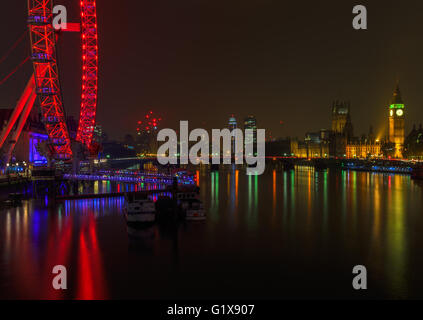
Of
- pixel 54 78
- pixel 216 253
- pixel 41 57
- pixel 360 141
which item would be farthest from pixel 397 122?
pixel 216 253

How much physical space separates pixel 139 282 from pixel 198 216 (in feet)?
30.7

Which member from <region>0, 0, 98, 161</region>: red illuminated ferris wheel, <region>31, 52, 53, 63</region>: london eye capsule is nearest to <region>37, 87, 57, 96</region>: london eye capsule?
<region>0, 0, 98, 161</region>: red illuminated ferris wheel

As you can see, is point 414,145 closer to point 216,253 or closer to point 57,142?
point 57,142

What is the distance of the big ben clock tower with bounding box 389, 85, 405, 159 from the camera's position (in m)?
94.4

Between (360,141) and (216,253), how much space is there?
93654 mm

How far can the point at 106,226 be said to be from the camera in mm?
20859

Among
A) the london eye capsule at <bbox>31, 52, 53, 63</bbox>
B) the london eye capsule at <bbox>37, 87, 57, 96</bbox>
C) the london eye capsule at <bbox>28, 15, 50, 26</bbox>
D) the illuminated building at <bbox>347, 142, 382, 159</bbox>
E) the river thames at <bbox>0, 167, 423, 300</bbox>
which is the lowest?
the river thames at <bbox>0, 167, 423, 300</bbox>

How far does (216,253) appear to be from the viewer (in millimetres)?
16641

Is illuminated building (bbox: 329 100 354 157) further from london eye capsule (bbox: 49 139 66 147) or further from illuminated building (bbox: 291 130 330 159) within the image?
london eye capsule (bbox: 49 139 66 147)

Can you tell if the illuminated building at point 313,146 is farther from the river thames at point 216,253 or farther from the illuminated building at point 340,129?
the river thames at point 216,253

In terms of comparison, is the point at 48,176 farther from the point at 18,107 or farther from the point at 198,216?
the point at 198,216

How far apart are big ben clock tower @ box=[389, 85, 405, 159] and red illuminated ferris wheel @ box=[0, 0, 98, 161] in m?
75.8

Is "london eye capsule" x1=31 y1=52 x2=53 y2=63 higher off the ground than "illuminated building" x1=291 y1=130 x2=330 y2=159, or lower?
higher
